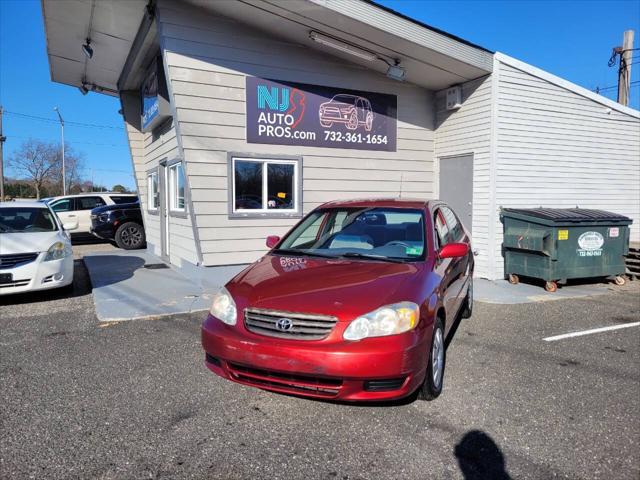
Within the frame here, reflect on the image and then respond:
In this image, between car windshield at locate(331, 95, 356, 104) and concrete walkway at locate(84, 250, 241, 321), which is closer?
concrete walkway at locate(84, 250, 241, 321)

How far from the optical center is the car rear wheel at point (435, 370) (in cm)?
346

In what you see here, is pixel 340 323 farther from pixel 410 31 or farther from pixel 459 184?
pixel 459 184

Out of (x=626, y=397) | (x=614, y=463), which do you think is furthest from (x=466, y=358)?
(x=614, y=463)

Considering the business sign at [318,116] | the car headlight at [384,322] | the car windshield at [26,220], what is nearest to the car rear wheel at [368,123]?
the business sign at [318,116]

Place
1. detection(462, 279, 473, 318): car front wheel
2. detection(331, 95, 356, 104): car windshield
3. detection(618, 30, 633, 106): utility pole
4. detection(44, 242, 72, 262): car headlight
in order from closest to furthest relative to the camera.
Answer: detection(462, 279, 473, 318): car front wheel → detection(44, 242, 72, 262): car headlight → detection(331, 95, 356, 104): car windshield → detection(618, 30, 633, 106): utility pole

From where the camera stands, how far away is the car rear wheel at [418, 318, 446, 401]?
11.4 ft

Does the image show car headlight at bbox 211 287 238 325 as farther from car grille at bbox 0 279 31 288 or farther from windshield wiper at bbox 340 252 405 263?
car grille at bbox 0 279 31 288

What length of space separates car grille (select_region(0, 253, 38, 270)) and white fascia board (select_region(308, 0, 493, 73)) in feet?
18.2

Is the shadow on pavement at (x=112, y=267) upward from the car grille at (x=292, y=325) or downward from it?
downward

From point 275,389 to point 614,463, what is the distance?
215 cm

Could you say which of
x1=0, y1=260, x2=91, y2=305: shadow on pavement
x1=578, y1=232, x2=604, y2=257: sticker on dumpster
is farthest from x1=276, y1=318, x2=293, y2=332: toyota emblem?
x1=578, y1=232, x2=604, y2=257: sticker on dumpster

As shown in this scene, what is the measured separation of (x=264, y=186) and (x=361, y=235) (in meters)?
4.11

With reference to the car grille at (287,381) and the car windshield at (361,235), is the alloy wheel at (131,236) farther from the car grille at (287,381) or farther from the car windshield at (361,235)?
the car grille at (287,381)

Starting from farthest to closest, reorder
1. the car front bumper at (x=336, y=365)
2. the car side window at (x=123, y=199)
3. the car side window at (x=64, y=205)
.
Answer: the car side window at (x=123, y=199), the car side window at (x=64, y=205), the car front bumper at (x=336, y=365)
